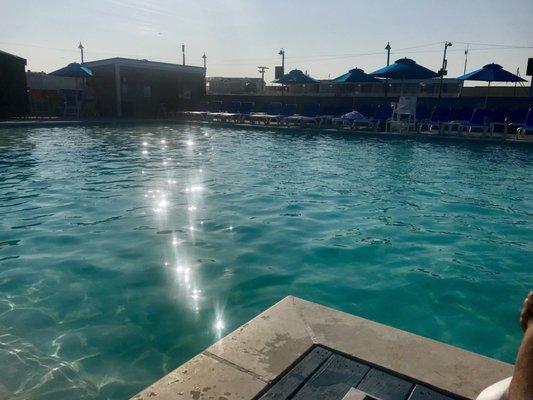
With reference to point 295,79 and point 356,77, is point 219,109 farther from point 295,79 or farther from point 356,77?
point 356,77

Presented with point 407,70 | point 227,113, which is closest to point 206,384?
point 407,70

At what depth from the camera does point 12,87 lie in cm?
2009

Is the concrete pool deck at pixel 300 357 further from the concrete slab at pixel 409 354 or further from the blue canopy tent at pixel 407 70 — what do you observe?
the blue canopy tent at pixel 407 70

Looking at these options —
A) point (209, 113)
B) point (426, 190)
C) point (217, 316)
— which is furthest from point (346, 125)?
point (217, 316)

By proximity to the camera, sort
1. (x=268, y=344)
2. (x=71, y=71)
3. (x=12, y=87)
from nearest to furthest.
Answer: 1. (x=268, y=344)
2. (x=12, y=87)
3. (x=71, y=71)

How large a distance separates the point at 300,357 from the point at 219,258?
2364mm

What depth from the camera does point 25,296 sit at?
3.50m

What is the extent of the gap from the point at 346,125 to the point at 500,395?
1899 cm

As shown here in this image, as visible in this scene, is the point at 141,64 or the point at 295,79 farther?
the point at 141,64

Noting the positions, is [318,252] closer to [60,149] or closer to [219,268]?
[219,268]

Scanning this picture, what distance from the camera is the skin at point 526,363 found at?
1.07m

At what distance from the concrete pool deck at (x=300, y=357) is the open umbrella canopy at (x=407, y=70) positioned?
1628cm

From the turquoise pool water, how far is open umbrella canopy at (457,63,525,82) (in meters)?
8.48

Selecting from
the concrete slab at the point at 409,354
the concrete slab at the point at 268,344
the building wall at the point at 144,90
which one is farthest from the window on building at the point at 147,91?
the concrete slab at the point at 409,354
